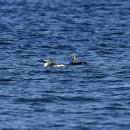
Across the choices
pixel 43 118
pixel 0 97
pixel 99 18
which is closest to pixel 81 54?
pixel 0 97

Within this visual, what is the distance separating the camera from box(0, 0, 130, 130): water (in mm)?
31953

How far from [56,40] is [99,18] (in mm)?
18096

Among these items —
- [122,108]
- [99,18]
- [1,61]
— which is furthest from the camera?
[99,18]

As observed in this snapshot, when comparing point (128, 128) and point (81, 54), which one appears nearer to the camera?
point (128, 128)

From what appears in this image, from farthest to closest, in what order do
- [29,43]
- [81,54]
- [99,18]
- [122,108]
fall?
[99,18] < [29,43] < [81,54] < [122,108]

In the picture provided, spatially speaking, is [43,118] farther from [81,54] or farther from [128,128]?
[81,54]

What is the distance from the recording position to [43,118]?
3194 centimetres

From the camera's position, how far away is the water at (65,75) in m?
32.0

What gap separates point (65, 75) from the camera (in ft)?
132

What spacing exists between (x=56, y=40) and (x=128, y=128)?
2364 centimetres

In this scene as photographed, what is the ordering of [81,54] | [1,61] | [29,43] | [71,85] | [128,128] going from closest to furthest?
[128,128]
[71,85]
[1,61]
[81,54]
[29,43]

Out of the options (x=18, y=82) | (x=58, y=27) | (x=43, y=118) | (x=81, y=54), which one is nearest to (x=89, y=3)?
(x=58, y=27)

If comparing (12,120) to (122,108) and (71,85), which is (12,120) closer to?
(122,108)

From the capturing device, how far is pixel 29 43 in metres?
52.8
